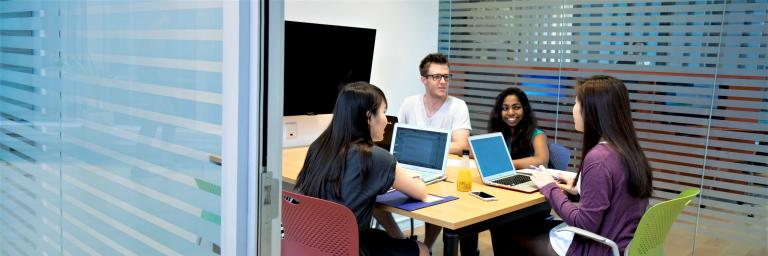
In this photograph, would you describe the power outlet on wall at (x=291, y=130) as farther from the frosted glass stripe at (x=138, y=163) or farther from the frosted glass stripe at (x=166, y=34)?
the frosted glass stripe at (x=166, y=34)

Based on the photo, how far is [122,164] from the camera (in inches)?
64.1

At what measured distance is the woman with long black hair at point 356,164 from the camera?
2.70 m

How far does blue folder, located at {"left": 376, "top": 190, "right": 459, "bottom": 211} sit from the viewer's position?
2818mm

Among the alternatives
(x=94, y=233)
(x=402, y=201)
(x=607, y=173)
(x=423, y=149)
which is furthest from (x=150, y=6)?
(x=423, y=149)

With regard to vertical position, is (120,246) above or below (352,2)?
below

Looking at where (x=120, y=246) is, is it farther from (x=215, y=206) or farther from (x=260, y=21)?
(x=260, y=21)

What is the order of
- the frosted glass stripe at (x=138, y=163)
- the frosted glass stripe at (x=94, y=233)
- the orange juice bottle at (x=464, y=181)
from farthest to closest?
1. the orange juice bottle at (x=464, y=181)
2. the frosted glass stripe at (x=94, y=233)
3. the frosted glass stripe at (x=138, y=163)

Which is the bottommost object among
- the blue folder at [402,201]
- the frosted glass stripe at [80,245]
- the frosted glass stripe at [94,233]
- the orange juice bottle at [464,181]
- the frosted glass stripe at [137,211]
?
the blue folder at [402,201]

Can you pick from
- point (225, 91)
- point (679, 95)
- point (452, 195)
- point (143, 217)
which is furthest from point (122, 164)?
point (679, 95)

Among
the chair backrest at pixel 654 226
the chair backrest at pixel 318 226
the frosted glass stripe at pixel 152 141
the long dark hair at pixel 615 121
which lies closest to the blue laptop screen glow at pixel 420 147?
the long dark hair at pixel 615 121

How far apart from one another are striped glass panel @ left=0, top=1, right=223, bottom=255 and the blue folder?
4.37 feet

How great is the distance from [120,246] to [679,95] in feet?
12.0

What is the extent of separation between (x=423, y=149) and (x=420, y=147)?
0.02 m

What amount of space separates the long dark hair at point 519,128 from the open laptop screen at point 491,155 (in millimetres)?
429
